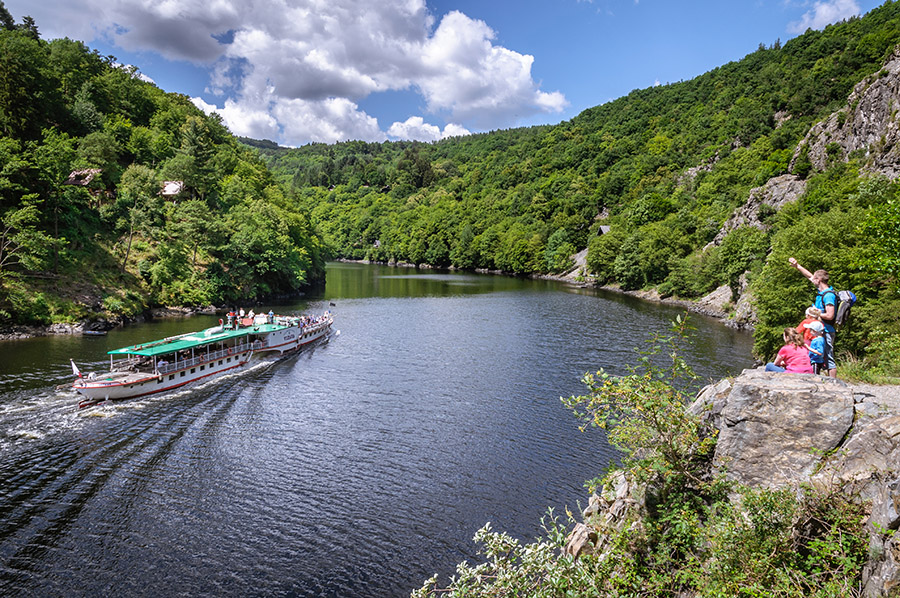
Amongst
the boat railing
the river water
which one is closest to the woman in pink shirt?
the river water

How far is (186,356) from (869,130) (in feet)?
258

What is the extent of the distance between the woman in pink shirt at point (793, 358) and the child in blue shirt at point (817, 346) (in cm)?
18

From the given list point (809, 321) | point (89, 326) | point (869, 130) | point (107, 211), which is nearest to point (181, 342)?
point (89, 326)

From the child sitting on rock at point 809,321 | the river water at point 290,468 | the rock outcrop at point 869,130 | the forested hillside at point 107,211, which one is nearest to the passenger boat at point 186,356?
the river water at point 290,468

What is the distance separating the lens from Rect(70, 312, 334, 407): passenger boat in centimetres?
2942

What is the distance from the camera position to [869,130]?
58.7 m

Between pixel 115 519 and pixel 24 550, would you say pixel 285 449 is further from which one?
pixel 24 550

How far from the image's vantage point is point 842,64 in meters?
95.9

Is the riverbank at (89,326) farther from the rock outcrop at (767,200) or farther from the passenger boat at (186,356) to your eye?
the rock outcrop at (767,200)

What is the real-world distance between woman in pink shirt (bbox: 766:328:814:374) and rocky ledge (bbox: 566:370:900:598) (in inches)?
55.9

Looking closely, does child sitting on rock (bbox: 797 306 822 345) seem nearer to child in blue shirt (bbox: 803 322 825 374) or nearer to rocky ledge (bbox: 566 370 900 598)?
child in blue shirt (bbox: 803 322 825 374)

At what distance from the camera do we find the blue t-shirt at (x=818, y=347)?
36.8 feet

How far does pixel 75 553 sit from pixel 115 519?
194 centimetres

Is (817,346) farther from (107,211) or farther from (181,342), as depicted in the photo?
(107,211)
